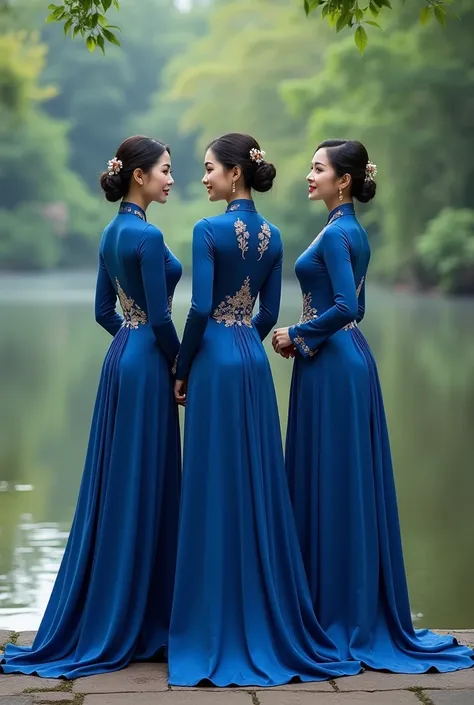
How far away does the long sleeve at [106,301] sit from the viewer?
13.2ft

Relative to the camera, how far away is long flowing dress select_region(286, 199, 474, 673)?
3875mm

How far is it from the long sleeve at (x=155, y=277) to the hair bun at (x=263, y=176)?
0.33 m

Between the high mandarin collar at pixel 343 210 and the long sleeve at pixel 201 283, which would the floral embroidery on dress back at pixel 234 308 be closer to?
the long sleeve at pixel 201 283

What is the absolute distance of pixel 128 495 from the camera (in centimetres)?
378

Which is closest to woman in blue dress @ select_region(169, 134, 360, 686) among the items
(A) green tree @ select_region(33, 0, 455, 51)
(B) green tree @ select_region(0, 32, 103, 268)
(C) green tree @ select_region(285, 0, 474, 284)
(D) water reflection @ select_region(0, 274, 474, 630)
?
(A) green tree @ select_region(33, 0, 455, 51)

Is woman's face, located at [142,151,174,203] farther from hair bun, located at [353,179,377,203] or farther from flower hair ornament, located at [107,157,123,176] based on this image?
hair bun, located at [353,179,377,203]

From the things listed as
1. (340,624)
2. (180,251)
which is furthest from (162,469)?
(180,251)

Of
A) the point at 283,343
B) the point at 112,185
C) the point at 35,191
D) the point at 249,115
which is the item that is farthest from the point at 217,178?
the point at 35,191

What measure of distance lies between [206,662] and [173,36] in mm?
52227

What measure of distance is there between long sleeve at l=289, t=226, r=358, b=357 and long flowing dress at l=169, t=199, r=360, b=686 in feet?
0.53

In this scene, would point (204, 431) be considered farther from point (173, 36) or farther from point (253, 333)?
point (173, 36)

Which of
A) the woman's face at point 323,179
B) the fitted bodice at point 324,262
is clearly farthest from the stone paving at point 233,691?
the woman's face at point 323,179

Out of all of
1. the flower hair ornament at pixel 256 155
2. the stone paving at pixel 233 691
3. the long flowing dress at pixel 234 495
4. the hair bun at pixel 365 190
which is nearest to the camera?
the stone paving at pixel 233 691

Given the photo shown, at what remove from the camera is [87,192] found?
45531 mm
